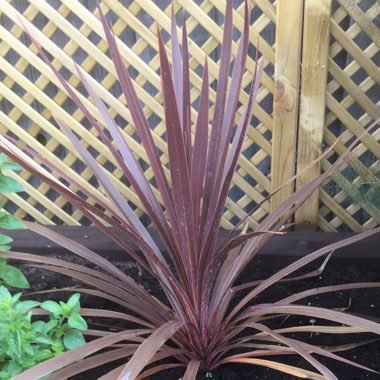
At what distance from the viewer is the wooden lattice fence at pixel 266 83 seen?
1.74m

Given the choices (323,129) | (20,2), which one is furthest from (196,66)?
(20,2)

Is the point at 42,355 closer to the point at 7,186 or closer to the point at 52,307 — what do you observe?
the point at 52,307

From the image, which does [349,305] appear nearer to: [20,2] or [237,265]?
[237,265]

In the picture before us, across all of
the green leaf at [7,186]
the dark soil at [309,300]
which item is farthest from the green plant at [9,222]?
the dark soil at [309,300]

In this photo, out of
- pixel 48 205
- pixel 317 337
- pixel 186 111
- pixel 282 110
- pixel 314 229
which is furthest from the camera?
pixel 48 205

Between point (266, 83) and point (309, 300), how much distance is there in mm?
752

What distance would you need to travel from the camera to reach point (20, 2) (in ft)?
6.72

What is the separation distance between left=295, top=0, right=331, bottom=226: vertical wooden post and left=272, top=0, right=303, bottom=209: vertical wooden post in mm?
22

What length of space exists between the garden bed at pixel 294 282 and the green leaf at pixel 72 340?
43cm

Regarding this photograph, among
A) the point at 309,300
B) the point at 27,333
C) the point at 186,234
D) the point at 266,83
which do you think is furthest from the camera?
the point at 266,83

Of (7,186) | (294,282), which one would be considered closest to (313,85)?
(294,282)

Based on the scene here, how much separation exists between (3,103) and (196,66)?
2.95 ft

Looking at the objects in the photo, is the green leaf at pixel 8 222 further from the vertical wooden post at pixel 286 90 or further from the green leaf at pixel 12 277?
the vertical wooden post at pixel 286 90

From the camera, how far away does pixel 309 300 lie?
171 cm
